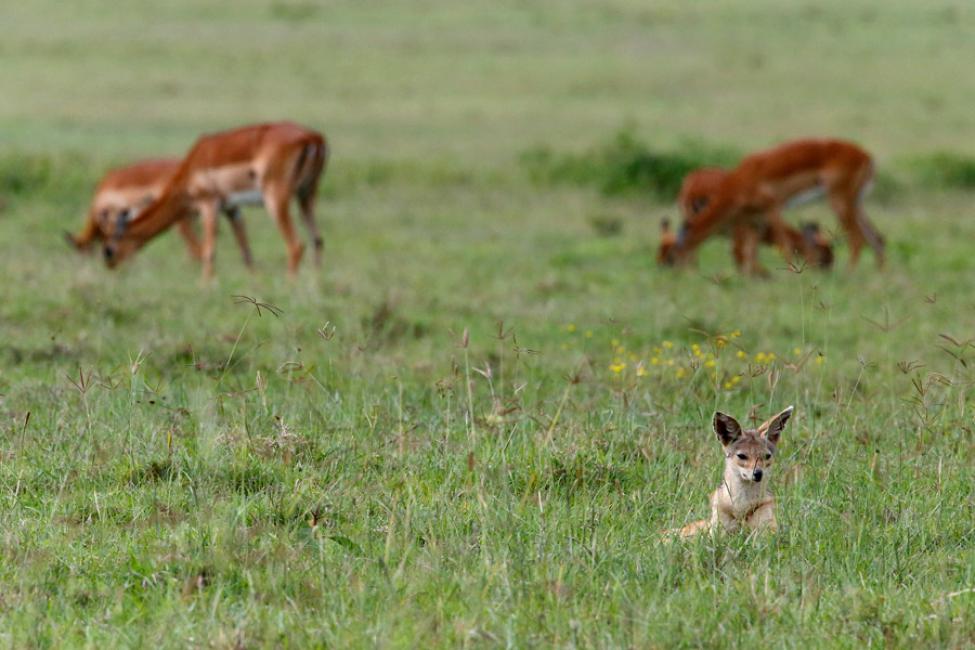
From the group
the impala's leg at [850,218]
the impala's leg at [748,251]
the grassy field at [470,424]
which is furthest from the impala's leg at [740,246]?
the impala's leg at [850,218]

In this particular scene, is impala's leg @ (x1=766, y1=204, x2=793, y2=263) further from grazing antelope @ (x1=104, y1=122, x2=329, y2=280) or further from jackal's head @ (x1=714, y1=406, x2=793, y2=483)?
jackal's head @ (x1=714, y1=406, x2=793, y2=483)

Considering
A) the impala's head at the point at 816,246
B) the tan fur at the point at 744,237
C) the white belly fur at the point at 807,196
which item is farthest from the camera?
the white belly fur at the point at 807,196

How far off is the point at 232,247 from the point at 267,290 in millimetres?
6007

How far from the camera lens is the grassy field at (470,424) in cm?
406

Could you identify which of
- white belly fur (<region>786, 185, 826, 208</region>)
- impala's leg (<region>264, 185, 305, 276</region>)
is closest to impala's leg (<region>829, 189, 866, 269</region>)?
white belly fur (<region>786, 185, 826, 208</region>)

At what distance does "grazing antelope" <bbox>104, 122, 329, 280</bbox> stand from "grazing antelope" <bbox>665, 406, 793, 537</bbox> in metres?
9.14

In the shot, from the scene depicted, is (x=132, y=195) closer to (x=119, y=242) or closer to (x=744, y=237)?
(x=119, y=242)

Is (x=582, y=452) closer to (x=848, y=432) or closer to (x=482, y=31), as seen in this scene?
(x=848, y=432)

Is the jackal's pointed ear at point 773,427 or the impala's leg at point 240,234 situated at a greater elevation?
the jackal's pointed ear at point 773,427

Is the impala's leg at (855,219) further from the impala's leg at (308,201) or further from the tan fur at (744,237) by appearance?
the impala's leg at (308,201)

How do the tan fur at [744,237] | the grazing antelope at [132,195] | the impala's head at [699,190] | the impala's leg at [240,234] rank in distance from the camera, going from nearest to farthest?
1. the impala's leg at [240,234]
2. the tan fur at [744,237]
3. the grazing antelope at [132,195]
4. the impala's head at [699,190]

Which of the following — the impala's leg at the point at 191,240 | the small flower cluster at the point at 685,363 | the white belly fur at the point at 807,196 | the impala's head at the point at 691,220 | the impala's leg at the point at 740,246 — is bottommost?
the impala's leg at the point at 191,240

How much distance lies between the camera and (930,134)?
26531mm

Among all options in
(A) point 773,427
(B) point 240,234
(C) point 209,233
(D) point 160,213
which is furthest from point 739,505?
A: (D) point 160,213
